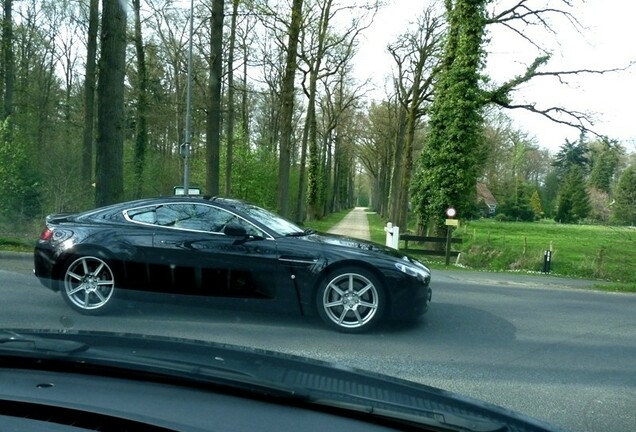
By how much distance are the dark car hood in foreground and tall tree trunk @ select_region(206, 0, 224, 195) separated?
1655 centimetres

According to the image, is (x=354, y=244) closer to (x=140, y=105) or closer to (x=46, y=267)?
(x=46, y=267)

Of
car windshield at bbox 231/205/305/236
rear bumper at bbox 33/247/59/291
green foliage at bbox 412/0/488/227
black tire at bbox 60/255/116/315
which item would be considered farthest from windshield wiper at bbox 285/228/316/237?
green foliage at bbox 412/0/488/227

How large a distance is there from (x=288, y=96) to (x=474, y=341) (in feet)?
60.5

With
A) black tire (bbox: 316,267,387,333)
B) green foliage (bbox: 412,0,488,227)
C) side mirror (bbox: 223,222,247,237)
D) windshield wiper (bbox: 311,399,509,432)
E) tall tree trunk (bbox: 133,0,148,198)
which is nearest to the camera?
windshield wiper (bbox: 311,399,509,432)

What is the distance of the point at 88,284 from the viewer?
740 cm

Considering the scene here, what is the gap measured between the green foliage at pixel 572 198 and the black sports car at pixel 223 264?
44042mm

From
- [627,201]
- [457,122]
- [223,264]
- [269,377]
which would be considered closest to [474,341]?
[223,264]

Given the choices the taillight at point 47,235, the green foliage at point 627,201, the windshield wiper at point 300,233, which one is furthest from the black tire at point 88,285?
the green foliage at point 627,201

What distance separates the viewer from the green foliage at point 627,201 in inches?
748

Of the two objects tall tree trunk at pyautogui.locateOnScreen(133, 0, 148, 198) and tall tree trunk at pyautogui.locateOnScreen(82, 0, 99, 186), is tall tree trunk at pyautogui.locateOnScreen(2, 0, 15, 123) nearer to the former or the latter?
tall tree trunk at pyautogui.locateOnScreen(82, 0, 99, 186)

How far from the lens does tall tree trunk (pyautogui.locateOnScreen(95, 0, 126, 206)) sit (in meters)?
14.2

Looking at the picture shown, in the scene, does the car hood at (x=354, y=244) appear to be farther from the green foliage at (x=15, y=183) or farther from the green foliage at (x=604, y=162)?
the green foliage at (x=604, y=162)

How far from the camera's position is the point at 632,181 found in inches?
847

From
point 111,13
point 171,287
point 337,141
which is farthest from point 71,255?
point 337,141
